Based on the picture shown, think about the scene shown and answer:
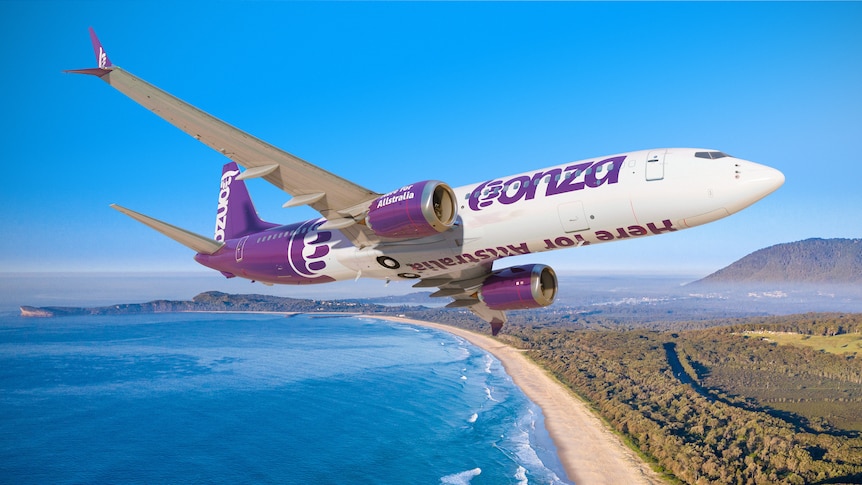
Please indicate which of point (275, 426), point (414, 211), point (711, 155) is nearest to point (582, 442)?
point (275, 426)

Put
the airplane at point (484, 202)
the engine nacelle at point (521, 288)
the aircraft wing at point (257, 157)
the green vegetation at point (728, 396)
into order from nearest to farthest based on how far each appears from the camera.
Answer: the airplane at point (484, 202), the aircraft wing at point (257, 157), the engine nacelle at point (521, 288), the green vegetation at point (728, 396)

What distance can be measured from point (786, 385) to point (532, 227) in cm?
11918

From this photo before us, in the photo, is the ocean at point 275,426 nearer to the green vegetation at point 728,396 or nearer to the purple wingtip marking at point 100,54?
the green vegetation at point 728,396

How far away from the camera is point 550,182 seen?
77.0ft

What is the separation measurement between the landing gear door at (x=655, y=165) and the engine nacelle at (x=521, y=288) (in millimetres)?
10873

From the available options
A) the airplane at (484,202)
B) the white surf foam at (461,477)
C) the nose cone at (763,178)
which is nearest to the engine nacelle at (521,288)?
the airplane at (484,202)

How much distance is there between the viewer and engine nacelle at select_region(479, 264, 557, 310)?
101ft

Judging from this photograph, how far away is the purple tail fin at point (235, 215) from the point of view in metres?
40.4

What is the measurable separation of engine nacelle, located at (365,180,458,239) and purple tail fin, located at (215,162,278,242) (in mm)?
18346

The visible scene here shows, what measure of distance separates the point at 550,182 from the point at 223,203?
30.0 metres

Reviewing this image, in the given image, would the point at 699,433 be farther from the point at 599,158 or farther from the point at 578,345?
the point at 578,345

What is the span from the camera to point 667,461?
6900cm

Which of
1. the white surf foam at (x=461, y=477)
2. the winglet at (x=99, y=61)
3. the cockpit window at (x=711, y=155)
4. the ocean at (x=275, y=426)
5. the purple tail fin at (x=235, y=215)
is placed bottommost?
the white surf foam at (x=461, y=477)

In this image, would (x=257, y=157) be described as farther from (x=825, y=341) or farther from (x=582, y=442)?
(x=825, y=341)
